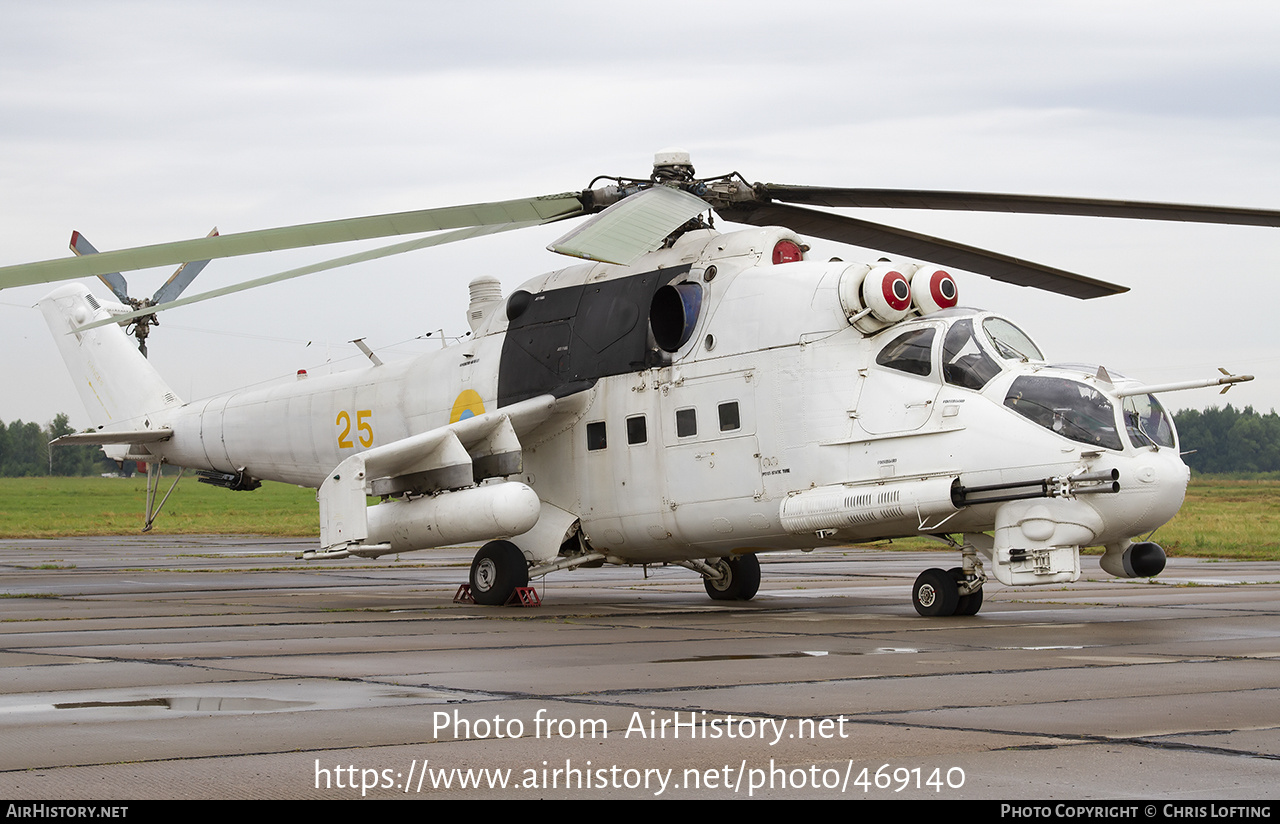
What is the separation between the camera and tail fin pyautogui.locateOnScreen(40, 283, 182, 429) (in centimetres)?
2272

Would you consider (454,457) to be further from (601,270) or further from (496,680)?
(496,680)

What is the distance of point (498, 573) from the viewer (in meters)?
16.5

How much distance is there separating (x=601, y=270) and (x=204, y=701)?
32.0ft

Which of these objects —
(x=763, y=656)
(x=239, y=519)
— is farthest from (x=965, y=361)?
(x=239, y=519)

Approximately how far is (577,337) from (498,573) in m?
3.06

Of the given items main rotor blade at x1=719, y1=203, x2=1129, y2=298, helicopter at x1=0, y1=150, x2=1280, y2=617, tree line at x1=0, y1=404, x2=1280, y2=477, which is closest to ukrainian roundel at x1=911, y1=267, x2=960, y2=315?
helicopter at x1=0, y1=150, x2=1280, y2=617

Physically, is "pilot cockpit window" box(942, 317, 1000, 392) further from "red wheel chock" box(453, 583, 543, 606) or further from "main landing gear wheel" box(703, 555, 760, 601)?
"red wheel chock" box(453, 583, 543, 606)

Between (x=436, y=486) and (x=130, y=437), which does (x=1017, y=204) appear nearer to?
(x=436, y=486)

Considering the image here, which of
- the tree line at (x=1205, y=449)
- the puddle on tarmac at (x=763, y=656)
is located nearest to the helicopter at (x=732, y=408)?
the puddle on tarmac at (x=763, y=656)

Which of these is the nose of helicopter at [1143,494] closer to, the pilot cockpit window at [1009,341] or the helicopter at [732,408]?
the helicopter at [732,408]

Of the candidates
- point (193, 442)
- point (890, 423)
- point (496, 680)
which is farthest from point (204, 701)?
point (193, 442)

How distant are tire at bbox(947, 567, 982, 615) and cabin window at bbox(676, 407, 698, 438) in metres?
3.35

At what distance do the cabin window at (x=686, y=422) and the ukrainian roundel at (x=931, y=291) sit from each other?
2865 millimetres

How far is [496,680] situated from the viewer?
897 centimetres
